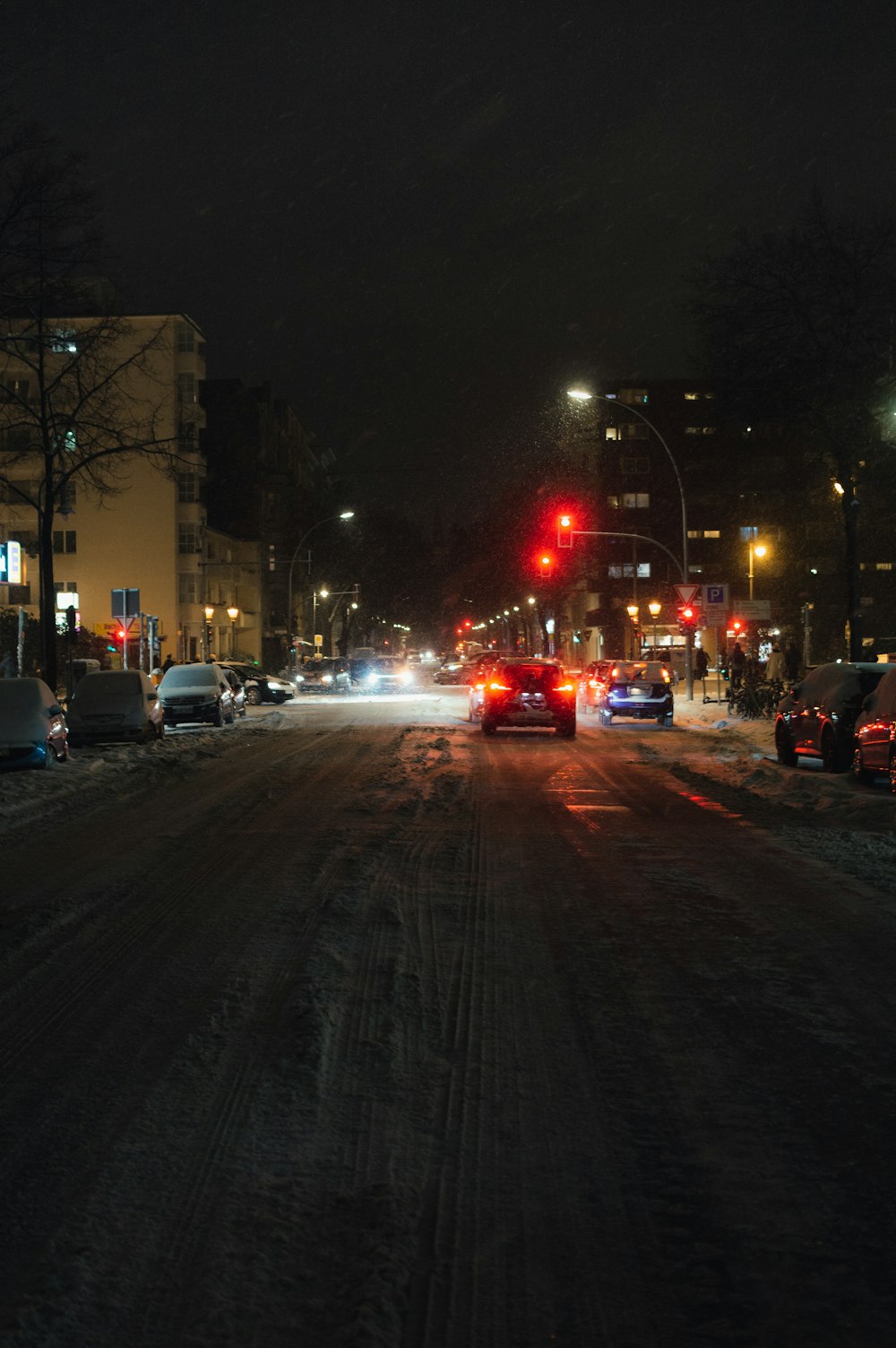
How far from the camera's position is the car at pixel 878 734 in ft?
55.4

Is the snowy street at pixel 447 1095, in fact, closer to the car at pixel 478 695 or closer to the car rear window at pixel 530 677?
the car rear window at pixel 530 677

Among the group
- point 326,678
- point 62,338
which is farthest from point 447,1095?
point 326,678

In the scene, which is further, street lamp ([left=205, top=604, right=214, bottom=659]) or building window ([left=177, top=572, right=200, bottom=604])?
building window ([left=177, top=572, right=200, bottom=604])

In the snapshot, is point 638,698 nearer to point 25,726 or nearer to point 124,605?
point 124,605

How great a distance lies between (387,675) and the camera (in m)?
67.4

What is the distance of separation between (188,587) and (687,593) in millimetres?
43795

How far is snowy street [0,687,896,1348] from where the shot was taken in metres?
3.53

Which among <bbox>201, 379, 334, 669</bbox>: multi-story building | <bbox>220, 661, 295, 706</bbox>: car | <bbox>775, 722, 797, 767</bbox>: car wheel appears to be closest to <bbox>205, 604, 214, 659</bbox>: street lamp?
<bbox>220, 661, 295, 706</bbox>: car

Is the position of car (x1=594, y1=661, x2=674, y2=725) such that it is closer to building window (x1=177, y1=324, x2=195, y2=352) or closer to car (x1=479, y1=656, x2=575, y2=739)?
car (x1=479, y1=656, x2=575, y2=739)

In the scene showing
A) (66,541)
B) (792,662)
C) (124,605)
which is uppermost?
(66,541)

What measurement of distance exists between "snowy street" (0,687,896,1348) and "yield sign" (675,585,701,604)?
28135mm

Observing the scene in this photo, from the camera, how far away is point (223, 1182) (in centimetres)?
428

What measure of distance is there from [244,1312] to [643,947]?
181 inches

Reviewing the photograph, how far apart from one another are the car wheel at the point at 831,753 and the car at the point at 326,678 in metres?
49.6
